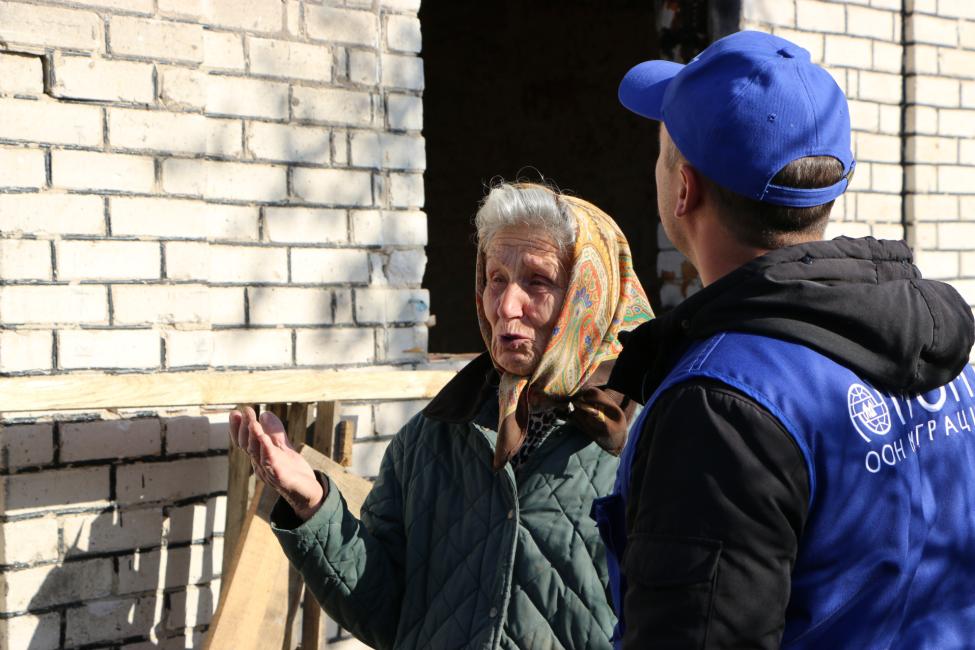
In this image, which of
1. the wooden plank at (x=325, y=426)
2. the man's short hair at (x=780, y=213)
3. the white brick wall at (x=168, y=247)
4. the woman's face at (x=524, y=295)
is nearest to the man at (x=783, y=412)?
the man's short hair at (x=780, y=213)

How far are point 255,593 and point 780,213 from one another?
1979 mm

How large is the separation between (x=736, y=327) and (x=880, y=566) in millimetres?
302

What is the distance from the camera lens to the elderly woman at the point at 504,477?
206 centimetres

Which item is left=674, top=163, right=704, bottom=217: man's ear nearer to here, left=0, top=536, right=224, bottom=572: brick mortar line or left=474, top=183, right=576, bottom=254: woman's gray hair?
left=474, top=183, right=576, bottom=254: woman's gray hair

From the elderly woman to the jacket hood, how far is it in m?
0.83

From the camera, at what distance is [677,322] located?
1.37 metres

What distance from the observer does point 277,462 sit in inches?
78.9

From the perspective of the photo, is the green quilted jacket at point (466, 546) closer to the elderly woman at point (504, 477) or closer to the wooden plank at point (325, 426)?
the elderly woman at point (504, 477)

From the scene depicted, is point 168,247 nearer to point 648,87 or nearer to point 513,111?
point 648,87

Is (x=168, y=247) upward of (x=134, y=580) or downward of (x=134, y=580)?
upward

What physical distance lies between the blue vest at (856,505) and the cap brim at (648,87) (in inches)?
16.7

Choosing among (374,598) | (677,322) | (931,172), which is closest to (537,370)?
(374,598)

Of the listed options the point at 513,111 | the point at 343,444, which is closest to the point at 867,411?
the point at 343,444

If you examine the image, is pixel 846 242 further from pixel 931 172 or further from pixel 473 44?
pixel 473 44
